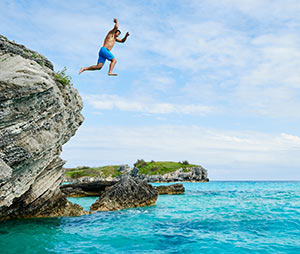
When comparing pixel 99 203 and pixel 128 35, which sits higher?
pixel 128 35

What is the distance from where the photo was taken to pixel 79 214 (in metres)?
21.1

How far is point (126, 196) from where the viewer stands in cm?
2606

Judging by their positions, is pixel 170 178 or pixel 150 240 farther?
pixel 170 178

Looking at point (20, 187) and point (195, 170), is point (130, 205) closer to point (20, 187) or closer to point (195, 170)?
point (20, 187)

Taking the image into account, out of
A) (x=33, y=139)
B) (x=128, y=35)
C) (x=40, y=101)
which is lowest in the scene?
(x=33, y=139)

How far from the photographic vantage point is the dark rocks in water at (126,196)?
24.5m

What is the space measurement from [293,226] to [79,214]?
15190mm

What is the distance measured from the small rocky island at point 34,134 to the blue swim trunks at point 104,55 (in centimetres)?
302

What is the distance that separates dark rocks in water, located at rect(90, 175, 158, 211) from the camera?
24.5m

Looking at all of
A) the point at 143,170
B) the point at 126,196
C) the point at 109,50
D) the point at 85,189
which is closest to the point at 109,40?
the point at 109,50

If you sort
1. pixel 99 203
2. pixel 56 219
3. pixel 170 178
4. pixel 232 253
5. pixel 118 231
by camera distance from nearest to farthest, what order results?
pixel 232 253 < pixel 118 231 < pixel 56 219 < pixel 99 203 < pixel 170 178

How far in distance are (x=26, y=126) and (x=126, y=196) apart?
1556 centimetres

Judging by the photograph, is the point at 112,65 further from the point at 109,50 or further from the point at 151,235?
the point at 151,235

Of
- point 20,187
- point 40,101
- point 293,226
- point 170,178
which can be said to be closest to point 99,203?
point 20,187
